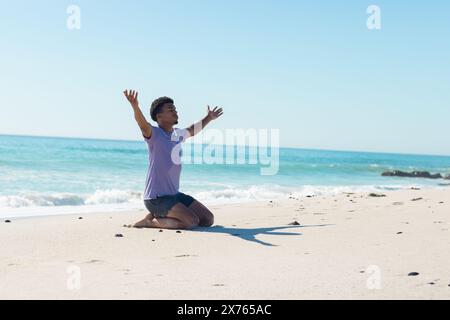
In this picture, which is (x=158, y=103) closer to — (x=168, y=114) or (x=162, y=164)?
(x=168, y=114)

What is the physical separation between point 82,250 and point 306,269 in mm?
2163

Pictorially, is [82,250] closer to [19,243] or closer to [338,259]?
[19,243]

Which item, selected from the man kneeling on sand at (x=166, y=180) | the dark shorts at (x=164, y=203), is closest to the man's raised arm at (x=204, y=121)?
the man kneeling on sand at (x=166, y=180)

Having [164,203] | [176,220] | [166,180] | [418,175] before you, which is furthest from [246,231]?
[418,175]

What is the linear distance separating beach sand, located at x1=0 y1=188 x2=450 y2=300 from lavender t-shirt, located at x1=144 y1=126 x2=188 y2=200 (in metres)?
0.63

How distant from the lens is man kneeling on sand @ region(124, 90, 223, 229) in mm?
6641

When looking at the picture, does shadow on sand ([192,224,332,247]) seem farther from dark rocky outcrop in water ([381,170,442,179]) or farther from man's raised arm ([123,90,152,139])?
dark rocky outcrop in water ([381,170,442,179])

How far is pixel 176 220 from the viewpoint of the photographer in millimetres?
Answer: 6594

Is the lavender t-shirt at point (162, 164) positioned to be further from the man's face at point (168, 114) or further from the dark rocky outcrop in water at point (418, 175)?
the dark rocky outcrop in water at point (418, 175)

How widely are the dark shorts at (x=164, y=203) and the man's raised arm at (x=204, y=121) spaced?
845 mm

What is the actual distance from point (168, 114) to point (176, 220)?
1.33m

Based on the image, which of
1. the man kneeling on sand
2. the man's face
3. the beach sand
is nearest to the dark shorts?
the man kneeling on sand

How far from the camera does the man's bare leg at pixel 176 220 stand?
6582 mm
